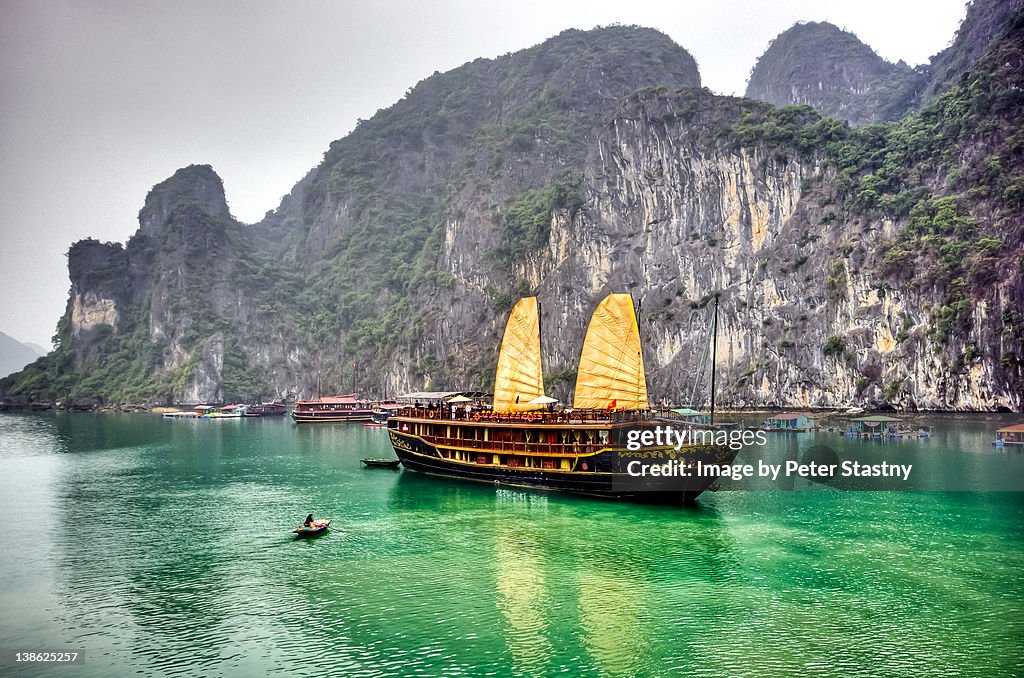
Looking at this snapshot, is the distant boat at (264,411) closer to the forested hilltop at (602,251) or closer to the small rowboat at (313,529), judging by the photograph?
the forested hilltop at (602,251)

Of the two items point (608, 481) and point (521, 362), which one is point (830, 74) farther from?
point (608, 481)

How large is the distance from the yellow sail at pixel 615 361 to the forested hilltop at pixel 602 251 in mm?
45791

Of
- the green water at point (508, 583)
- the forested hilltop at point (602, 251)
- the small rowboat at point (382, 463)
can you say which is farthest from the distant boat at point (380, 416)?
the green water at point (508, 583)

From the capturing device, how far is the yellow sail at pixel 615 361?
112 ft

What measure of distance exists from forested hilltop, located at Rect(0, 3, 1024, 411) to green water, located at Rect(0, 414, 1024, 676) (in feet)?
144

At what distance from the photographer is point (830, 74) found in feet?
484

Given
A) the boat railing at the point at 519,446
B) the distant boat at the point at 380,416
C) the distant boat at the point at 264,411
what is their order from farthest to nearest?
1. the distant boat at the point at 264,411
2. the distant boat at the point at 380,416
3. the boat railing at the point at 519,446

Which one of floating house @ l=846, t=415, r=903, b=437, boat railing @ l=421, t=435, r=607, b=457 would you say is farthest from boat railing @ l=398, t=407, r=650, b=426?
floating house @ l=846, t=415, r=903, b=437

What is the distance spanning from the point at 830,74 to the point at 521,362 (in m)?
139

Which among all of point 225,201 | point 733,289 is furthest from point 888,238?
point 225,201

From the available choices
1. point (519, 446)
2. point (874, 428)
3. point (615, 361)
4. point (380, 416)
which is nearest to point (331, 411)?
point (380, 416)

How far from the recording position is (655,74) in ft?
402

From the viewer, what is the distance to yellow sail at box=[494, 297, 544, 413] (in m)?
37.3

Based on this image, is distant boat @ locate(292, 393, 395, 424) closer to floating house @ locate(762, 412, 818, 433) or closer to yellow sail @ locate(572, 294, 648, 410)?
floating house @ locate(762, 412, 818, 433)
